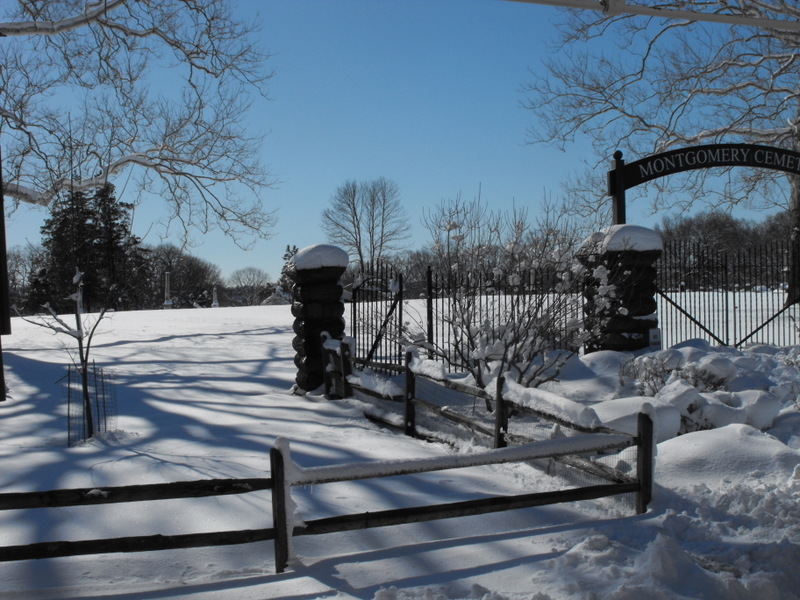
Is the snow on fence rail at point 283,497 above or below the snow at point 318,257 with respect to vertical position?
below

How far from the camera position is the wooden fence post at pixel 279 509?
4.01 meters

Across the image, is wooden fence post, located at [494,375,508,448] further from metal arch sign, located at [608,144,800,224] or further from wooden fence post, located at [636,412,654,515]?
metal arch sign, located at [608,144,800,224]

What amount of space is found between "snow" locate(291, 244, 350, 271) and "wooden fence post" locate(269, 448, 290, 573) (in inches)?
260

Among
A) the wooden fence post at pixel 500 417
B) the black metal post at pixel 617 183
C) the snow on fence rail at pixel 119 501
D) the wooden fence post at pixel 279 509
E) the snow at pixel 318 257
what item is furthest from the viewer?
the black metal post at pixel 617 183

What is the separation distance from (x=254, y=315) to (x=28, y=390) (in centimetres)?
1337

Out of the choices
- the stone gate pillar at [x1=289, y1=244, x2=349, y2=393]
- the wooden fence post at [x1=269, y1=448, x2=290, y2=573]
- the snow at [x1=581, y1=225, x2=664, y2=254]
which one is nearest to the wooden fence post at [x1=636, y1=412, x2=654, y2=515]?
the wooden fence post at [x1=269, y1=448, x2=290, y2=573]

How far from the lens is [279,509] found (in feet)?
13.2

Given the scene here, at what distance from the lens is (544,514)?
204 inches

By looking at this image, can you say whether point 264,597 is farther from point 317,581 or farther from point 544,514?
point 544,514

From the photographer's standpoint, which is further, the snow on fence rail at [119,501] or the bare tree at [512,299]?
the bare tree at [512,299]

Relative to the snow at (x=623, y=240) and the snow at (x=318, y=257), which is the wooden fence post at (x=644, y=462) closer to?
the snow at (x=623, y=240)

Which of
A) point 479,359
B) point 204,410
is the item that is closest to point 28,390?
point 204,410

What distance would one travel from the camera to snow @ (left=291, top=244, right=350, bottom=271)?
10.5 metres

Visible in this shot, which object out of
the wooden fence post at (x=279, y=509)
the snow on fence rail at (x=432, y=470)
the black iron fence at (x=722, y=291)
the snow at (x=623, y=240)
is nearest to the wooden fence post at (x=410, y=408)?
the snow on fence rail at (x=432, y=470)
